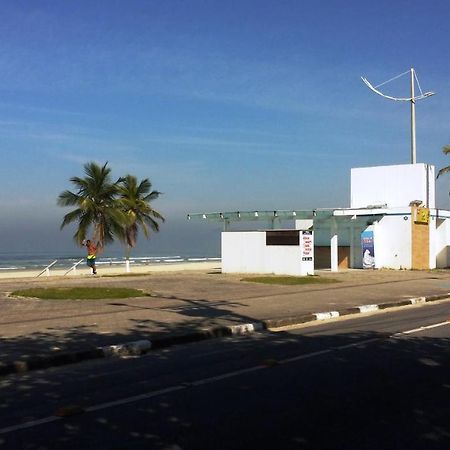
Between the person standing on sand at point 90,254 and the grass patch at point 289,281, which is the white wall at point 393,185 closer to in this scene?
the grass patch at point 289,281

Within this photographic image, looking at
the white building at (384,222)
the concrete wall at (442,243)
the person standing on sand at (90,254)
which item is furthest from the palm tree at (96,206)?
the concrete wall at (442,243)

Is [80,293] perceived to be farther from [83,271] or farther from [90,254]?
[83,271]

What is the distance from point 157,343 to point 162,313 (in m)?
3.71

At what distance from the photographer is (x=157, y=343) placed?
1041cm

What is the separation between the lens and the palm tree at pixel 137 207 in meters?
35.7

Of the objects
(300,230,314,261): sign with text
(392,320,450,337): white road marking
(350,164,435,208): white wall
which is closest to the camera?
(392,320,450,337): white road marking

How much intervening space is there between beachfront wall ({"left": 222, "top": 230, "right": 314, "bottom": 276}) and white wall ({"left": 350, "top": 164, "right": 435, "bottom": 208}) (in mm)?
11184

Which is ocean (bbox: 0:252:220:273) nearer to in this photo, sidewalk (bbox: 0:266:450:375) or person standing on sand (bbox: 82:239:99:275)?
person standing on sand (bbox: 82:239:99:275)

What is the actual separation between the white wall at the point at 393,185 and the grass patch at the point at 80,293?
2251 centimetres

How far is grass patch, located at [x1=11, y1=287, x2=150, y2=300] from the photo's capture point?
17406 mm

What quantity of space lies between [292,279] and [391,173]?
1543cm

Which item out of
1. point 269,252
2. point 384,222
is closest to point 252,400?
point 269,252

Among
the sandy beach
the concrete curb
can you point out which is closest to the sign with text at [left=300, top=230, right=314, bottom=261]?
the sandy beach

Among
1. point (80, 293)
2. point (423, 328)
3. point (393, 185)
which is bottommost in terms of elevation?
point (423, 328)
